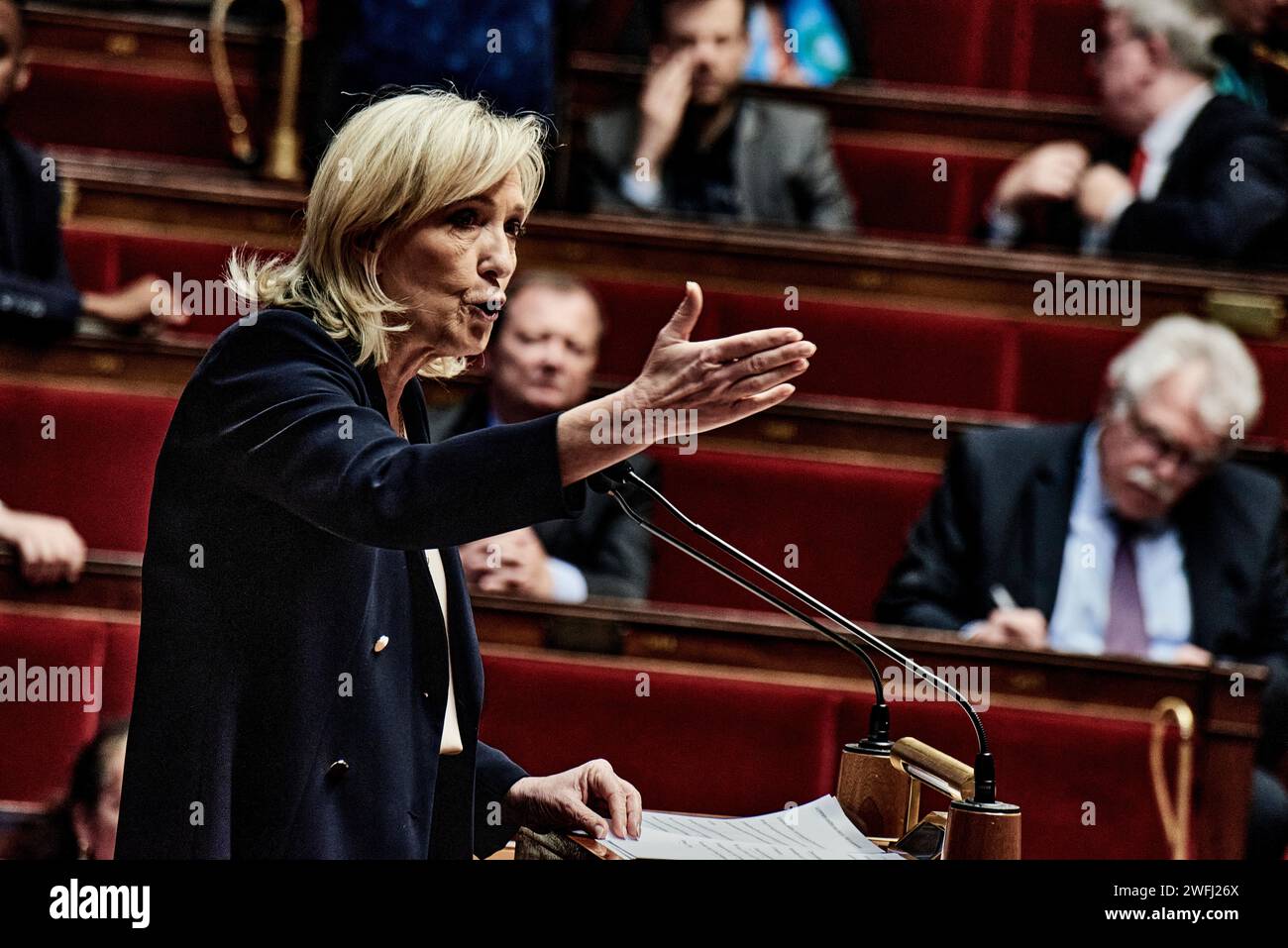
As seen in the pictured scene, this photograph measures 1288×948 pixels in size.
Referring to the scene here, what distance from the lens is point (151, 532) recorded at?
0.54 meters

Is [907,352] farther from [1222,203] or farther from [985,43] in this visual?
[985,43]

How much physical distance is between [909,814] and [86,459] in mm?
762

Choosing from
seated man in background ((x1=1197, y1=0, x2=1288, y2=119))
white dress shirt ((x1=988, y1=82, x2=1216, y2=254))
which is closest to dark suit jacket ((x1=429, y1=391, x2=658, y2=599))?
white dress shirt ((x1=988, y1=82, x2=1216, y2=254))

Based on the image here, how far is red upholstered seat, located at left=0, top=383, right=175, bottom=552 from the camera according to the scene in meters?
1.20

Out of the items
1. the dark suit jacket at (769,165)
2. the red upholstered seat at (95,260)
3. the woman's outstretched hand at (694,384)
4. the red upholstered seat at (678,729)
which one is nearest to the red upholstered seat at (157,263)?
the red upholstered seat at (95,260)

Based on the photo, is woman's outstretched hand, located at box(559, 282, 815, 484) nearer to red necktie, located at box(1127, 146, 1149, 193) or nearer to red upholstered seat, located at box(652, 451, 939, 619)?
red upholstered seat, located at box(652, 451, 939, 619)

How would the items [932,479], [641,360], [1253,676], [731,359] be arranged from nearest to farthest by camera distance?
[731,359] → [1253,676] → [932,479] → [641,360]

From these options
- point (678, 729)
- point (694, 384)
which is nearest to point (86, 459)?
point (678, 729)

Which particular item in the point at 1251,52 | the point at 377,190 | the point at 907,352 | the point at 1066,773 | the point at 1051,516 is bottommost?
the point at 1066,773

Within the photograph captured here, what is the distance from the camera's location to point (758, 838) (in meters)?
0.58

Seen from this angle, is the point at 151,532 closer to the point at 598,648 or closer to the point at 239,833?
the point at 239,833

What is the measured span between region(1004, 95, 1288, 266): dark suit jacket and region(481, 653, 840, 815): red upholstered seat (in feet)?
2.22
